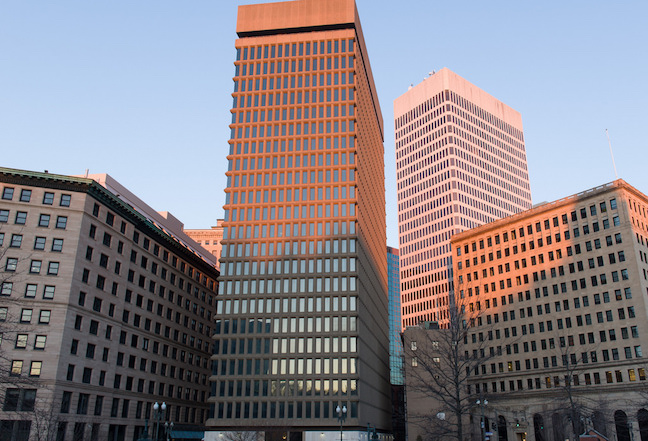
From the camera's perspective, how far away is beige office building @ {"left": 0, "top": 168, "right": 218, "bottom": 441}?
217 feet

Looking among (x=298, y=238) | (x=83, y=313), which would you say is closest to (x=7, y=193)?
(x=83, y=313)

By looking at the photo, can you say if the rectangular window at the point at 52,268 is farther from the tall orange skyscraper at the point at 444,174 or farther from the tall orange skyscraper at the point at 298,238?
the tall orange skyscraper at the point at 444,174

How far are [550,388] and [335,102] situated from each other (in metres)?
61.3

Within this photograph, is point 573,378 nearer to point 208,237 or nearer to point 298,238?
point 298,238

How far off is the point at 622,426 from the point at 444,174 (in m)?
97.7

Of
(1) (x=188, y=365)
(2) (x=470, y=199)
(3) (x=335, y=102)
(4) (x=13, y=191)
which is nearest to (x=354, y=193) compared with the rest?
(3) (x=335, y=102)

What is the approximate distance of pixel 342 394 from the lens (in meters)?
84.6

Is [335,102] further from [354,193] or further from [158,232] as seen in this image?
[158,232]

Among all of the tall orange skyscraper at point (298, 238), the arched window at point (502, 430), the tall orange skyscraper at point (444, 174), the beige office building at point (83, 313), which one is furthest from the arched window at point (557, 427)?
the tall orange skyscraper at point (444, 174)

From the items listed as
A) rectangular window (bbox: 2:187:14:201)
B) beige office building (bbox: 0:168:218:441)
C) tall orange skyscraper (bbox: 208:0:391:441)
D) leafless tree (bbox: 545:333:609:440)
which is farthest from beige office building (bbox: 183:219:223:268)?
leafless tree (bbox: 545:333:609:440)

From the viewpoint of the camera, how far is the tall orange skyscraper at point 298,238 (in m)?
85.5

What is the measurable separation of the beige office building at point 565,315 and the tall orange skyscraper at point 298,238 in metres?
14.9

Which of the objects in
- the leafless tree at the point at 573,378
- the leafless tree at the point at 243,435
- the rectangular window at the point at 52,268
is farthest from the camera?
the leafless tree at the point at 573,378

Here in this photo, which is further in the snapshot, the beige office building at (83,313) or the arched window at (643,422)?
the arched window at (643,422)
